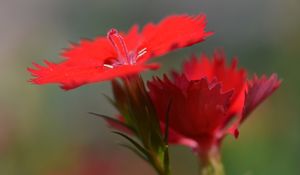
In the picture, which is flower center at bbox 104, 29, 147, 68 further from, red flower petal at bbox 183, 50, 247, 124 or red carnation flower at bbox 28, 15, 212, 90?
red flower petal at bbox 183, 50, 247, 124

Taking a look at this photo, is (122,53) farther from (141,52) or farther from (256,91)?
(256,91)

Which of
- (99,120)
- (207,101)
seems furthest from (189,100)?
(99,120)

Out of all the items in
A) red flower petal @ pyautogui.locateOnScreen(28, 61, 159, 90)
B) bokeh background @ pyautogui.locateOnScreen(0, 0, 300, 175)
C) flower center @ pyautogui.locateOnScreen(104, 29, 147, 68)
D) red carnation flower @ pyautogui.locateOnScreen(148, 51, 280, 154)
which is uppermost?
flower center @ pyautogui.locateOnScreen(104, 29, 147, 68)

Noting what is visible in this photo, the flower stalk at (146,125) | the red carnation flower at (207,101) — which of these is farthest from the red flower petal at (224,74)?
the flower stalk at (146,125)

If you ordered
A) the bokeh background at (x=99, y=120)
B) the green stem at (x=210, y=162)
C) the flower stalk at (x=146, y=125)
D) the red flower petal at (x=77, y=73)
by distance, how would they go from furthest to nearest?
the bokeh background at (x=99, y=120)
the green stem at (x=210, y=162)
the flower stalk at (x=146, y=125)
the red flower petal at (x=77, y=73)

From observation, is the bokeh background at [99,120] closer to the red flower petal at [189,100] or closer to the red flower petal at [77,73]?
the red flower petal at [189,100]

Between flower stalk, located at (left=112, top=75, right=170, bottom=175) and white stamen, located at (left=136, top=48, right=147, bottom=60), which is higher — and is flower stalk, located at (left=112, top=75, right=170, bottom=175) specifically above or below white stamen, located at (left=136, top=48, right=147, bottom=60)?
→ below

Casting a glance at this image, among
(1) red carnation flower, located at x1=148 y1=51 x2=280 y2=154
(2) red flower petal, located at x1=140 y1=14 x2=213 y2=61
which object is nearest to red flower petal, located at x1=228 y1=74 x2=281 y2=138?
(1) red carnation flower, located at x1=148 y1=51 x2=280 y2=154

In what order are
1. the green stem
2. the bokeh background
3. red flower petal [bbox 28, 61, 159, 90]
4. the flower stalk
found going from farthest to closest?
the bokeh background → the green stem → the flower stalk → red flower petal [bbox 28, 61, 159, 90]
